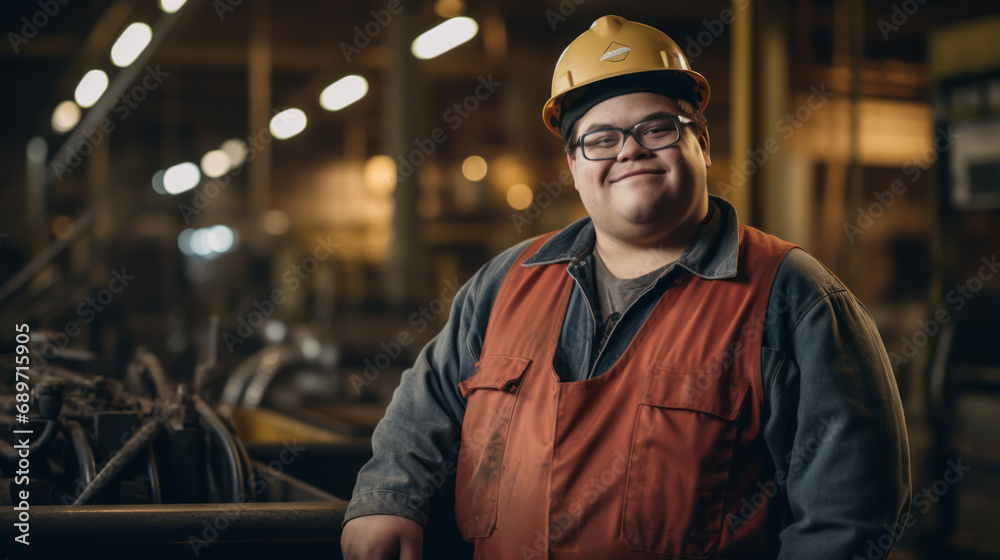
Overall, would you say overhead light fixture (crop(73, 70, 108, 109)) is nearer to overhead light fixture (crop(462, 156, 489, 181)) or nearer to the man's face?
the man's face

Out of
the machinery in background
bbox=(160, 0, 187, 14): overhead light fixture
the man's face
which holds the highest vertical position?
bbox=(160, 0, 187, 14): overhead light fixture

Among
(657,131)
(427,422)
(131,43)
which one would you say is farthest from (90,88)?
(657,131)

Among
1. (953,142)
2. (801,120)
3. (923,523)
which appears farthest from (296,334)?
(801,120)

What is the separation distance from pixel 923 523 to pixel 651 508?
11.9 feet

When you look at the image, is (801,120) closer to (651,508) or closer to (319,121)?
(319,121)

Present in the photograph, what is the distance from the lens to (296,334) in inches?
280

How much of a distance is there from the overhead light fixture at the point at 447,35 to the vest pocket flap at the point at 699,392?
16.8 ft

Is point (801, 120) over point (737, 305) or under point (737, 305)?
over

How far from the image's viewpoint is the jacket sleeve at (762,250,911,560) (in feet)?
4.65

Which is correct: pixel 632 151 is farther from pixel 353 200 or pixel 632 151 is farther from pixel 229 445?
pixel 353 200

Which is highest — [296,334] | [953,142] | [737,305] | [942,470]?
[953,142]

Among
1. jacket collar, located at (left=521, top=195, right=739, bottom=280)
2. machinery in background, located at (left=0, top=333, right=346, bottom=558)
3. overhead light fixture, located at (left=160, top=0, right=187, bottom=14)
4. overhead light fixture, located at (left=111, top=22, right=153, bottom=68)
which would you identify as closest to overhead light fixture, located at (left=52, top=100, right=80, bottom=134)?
overhead light fixture, located at (left=111, top=22, right=153, bottom=68)

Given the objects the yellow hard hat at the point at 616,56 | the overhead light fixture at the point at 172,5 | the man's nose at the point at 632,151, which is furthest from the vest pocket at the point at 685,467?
the overhead light fixture at the point at 172,5

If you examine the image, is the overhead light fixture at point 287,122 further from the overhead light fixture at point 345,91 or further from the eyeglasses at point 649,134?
the eyeglasses at point 649,134
